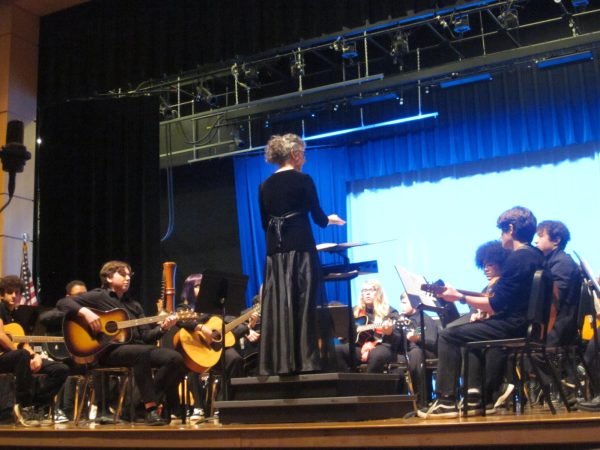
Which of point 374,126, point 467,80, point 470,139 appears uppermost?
point 467,80

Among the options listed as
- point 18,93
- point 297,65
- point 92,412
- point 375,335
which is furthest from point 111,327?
point 18,93

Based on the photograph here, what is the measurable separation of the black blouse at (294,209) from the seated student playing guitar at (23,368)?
8.25 feet

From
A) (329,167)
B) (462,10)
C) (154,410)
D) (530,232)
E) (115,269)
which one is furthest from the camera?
(329,167)

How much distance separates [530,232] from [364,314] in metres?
2.99

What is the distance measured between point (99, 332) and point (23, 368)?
88 centimetres

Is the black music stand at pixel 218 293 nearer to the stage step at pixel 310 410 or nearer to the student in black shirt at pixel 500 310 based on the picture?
the stage step at pixel 310 410

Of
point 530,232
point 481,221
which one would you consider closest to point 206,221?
point 481,221

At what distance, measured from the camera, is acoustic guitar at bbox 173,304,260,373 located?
6016 millimetres

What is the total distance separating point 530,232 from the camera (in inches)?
186

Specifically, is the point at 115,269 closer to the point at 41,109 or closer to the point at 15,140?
the point at 15,140

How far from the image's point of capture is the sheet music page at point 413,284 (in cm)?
477

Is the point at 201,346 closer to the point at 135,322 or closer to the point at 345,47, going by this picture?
the point at 135,322

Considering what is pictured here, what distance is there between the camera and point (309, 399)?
454 centimetres

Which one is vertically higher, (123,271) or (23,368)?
(123,271)
